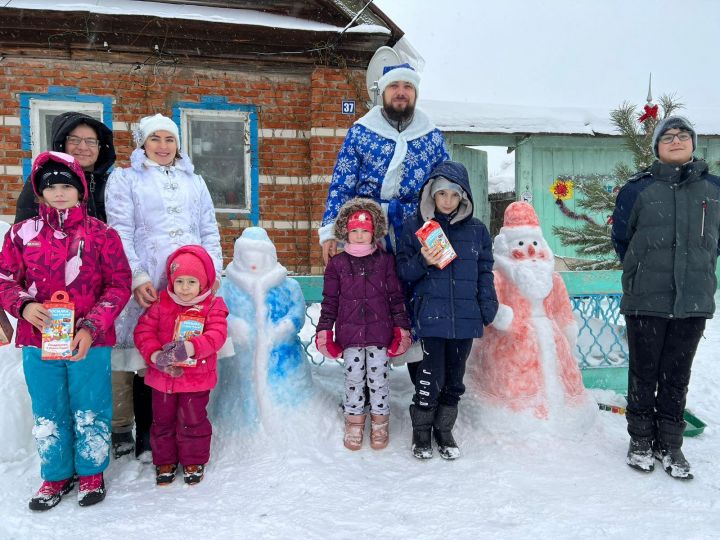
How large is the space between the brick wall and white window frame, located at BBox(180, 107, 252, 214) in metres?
0.12

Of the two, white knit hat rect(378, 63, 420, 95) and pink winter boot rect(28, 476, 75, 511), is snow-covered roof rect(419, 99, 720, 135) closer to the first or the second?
white knit hat rect(378, 63, 420, 95)

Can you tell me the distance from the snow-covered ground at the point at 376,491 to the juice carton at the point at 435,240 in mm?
977

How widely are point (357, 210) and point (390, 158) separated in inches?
16.3

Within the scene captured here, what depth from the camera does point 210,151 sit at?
634 centimetres

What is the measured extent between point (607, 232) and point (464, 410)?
325 centimetres

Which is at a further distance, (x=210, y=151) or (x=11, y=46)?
(x=210, y=151)

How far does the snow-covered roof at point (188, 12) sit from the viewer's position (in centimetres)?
537

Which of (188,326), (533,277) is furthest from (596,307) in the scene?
(188,326)

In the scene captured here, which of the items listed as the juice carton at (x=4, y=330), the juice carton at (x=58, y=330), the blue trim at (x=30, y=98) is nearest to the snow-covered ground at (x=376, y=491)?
the juice carton at (x=4, y=330)

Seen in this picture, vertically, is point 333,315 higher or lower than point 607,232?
lower

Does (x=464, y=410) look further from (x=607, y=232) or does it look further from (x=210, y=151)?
A: (x=210, y=151)

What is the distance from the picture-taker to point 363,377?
9.09 feet

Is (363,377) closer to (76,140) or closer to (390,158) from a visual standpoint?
(390,158)

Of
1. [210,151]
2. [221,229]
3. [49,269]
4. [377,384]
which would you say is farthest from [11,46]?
[377,384]
